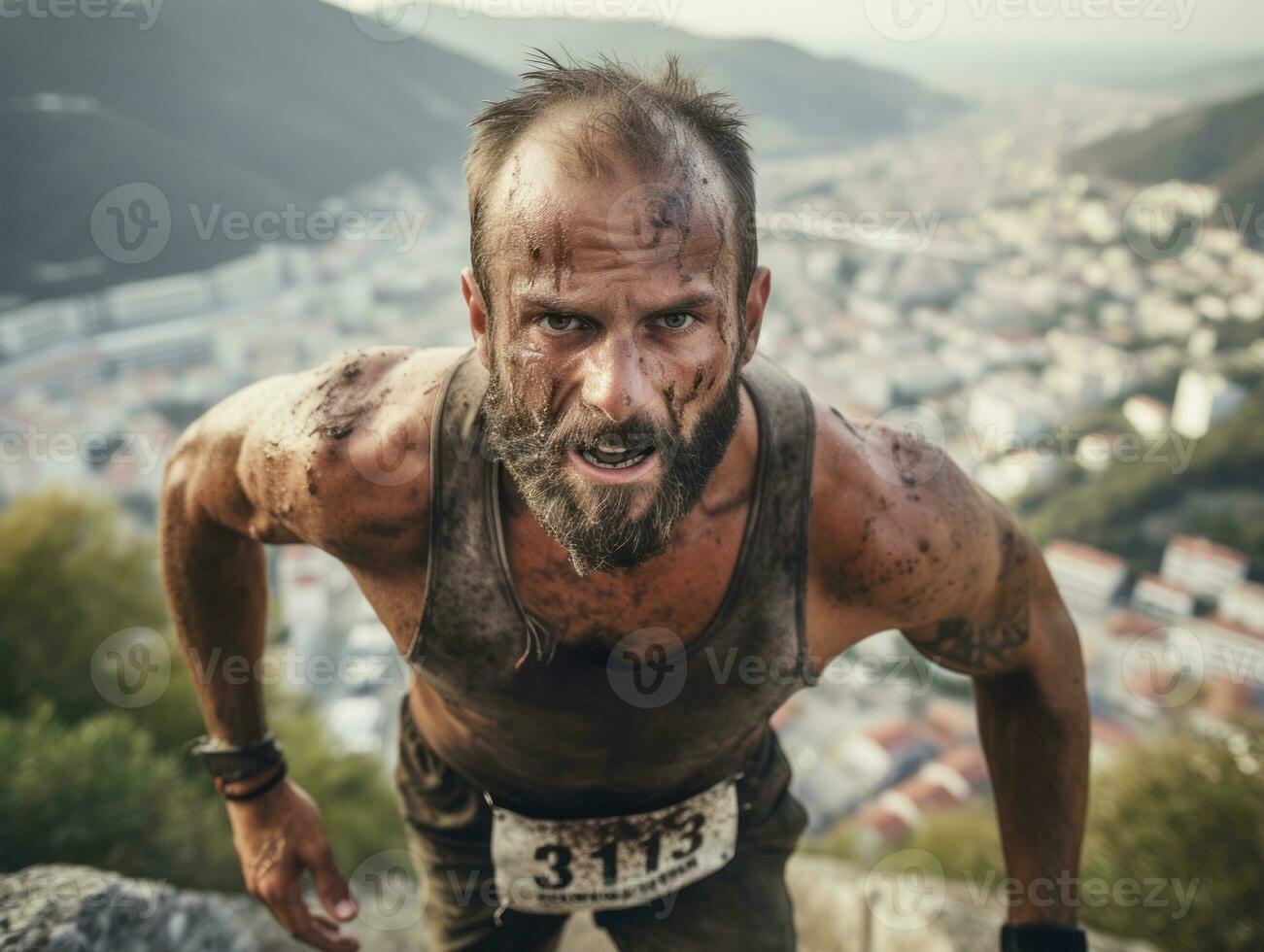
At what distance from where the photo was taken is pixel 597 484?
1440 millimetres

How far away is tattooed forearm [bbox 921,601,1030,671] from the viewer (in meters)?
1.95

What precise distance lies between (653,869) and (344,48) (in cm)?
2051

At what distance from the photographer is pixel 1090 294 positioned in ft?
78.1

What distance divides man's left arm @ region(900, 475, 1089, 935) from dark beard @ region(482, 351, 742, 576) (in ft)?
1.77

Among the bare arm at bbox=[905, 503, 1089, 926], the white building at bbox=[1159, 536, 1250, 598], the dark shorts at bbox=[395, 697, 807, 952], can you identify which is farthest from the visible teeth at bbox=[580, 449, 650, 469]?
the white building at bbox=[1159, 536, 1250, 598]

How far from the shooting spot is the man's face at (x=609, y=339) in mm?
1345

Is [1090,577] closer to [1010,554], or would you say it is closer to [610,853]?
[1010,554]

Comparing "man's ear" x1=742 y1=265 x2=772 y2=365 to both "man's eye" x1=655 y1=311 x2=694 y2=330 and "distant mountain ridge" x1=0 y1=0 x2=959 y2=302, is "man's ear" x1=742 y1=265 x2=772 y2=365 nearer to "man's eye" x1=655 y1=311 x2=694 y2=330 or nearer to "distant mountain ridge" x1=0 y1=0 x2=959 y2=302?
"man's eye" x1=655 y1=311 x2=694 y2=330

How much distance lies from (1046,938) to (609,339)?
1.84 meters

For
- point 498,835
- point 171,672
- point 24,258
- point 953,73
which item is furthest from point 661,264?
point 953,73

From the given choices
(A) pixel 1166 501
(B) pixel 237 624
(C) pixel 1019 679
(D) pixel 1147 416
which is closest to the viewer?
(C) pixel 1019 679

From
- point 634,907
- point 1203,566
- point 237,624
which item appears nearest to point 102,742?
point 237,624

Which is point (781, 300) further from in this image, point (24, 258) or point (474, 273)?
point (474, 273)

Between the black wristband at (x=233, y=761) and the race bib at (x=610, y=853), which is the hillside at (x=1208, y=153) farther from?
the black wristband at (x=233, y=761)
